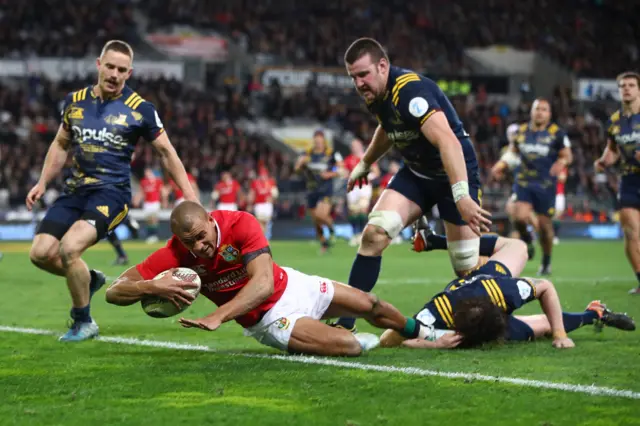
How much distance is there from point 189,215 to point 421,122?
6.72 feet

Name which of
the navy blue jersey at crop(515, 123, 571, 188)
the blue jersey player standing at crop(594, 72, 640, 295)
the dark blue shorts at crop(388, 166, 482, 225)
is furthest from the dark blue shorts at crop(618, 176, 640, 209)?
the dark blue shorts at crop(388, 166, 482, 225)

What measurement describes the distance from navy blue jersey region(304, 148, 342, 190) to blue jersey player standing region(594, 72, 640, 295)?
10040mm

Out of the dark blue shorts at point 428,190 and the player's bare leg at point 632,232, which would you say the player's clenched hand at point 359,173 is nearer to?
the dark blue shorts at point 428,190

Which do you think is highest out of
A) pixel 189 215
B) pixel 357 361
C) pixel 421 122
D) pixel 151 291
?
pixel 421 122

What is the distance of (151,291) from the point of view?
20.4ft

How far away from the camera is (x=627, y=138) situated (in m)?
11.5

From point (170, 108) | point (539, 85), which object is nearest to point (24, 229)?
point (170, 108)

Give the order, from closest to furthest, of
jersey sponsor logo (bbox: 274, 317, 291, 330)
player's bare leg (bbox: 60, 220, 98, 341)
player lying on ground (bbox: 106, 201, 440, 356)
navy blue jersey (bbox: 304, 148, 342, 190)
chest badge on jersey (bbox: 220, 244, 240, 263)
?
player lying on ground (bbox: 106, 201, 440, 356), chest badge on jersey (bbox: 220, 244, 240, 263), jersey sponsor logo (bbox: 274, 317, 291, 330), player's bare leg (bbox: 60, 220, 98, 341), navy blue jersey (bbox: 304, 148, 342, 190)

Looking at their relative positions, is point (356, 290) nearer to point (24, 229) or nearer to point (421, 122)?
point (421, 122)

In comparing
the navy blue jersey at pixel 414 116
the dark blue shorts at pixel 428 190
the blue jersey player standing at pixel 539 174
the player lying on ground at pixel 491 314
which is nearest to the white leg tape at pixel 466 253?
the dark blue shorts at pixel 428 190

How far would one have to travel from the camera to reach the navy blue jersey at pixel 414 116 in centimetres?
732

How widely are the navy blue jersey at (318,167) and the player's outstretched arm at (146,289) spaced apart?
14821mm

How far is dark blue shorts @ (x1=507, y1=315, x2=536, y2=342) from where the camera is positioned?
7.48m

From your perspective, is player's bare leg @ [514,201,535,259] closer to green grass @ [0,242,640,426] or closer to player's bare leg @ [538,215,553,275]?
player's bare leg @ [538,215,553,275]
